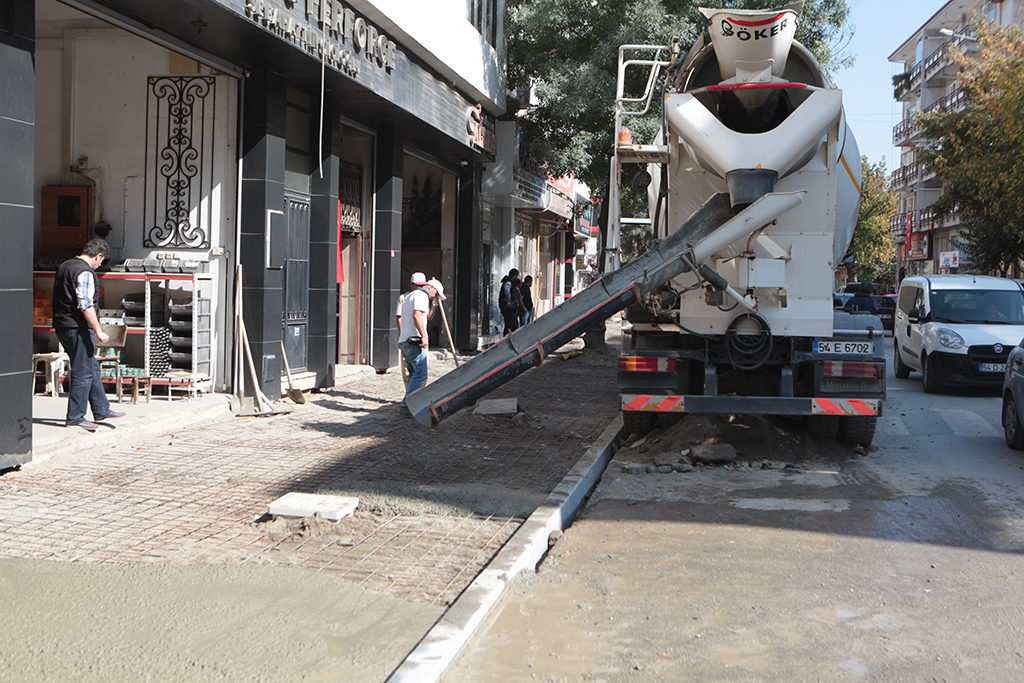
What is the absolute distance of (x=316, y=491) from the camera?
664 centimetres

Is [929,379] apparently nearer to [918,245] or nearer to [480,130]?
[480,130]

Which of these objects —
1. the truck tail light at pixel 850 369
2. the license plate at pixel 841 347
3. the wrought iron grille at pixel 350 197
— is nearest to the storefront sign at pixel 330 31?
the wrought iron grille at pixel 350 197

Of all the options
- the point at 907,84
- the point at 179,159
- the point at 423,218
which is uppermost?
the point at 907,84

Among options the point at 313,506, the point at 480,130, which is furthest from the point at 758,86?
the point at 480,130

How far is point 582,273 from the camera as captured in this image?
47.9 meters

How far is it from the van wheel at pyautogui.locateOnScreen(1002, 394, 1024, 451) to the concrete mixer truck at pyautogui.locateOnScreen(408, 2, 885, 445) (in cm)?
161

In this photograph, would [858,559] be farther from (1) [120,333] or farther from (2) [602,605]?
(1) [120,333]

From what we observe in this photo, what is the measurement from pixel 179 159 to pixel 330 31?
2.31 m

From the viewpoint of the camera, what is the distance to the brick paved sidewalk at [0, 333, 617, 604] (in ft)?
16.9

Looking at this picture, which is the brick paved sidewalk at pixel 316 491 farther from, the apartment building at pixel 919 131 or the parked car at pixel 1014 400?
the apartment building at pixel 919 131

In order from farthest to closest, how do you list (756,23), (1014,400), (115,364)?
(115,364) < (1014,400) < (756,23)

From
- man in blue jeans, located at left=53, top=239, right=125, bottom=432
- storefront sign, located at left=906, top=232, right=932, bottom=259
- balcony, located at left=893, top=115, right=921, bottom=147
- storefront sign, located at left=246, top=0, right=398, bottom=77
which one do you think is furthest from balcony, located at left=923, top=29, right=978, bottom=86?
man in blue jeans, located at left=53, top=239, right=125, bottom=432

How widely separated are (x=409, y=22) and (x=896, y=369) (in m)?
10.4

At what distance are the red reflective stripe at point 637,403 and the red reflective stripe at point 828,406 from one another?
59.3 inches
